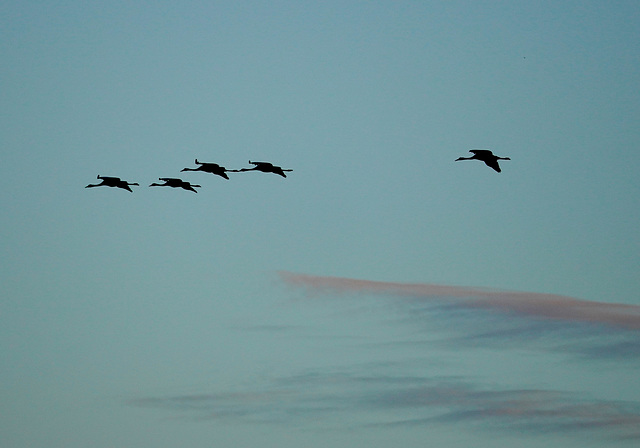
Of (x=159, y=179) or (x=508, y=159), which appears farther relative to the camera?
(x=159, y=179)

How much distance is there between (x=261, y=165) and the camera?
396ft

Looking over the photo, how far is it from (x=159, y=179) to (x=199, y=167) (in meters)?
3.96

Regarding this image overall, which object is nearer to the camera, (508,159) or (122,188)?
(508,159)

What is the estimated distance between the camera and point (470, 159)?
381 ft

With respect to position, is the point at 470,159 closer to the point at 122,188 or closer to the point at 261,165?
the point at 261,165

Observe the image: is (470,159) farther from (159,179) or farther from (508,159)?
(159,179)

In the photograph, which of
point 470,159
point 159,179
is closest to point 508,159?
point 470,159

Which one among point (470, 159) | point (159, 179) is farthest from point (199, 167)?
point (470, 159)

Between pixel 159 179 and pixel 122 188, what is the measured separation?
139 inches

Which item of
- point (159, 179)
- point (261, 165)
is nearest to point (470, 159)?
point (261, 165)

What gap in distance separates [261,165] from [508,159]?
18.5 meters

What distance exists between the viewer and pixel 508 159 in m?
114

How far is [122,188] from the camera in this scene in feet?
402

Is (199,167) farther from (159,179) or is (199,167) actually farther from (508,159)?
(508,159)
